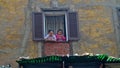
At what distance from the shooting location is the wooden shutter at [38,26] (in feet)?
55.1

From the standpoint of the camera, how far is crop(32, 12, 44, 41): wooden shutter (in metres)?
16.8

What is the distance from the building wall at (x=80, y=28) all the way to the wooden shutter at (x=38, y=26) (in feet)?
0.64

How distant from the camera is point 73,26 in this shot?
1705 cm

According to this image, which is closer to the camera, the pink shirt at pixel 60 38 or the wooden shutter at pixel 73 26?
the pink shirt at pixel 60 38

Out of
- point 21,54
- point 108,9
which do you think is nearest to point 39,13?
point 21,54

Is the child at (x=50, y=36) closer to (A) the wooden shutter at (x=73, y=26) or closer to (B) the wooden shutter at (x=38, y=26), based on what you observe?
(B) the wooden shutter at (x=38, y=26)

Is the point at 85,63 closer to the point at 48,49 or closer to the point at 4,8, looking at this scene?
the point at 48,49

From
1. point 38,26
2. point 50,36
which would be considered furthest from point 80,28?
point 38,26

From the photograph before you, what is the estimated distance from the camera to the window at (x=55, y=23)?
55.4 ft

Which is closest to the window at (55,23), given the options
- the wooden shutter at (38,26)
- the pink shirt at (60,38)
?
the wooden shutter at (38,26)

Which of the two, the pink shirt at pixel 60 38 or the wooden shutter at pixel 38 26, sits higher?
the wooden shutter at pixel 38 26

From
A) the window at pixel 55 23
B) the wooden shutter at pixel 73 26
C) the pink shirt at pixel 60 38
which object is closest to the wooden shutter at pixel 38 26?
the window at pixel 55 23

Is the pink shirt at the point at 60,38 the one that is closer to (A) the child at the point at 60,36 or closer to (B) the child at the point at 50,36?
(A) the child at the point at 60,36

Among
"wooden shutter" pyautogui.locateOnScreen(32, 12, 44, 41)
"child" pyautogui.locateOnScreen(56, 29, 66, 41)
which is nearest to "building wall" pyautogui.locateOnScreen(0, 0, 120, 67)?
"wooden shutter" pyautogui.locateOnScreen(32, 12, 44, 41)
